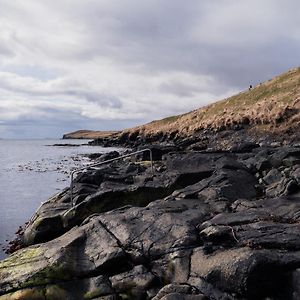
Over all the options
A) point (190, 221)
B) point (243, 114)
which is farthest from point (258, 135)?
point (190, 221)

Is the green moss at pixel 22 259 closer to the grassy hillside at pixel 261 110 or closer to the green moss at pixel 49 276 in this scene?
the green moss at pixel 49 276

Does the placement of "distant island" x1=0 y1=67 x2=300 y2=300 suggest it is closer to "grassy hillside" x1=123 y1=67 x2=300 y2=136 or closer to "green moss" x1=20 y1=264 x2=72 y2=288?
"green moss" x1=20 y1=264 x2=72 y2=288

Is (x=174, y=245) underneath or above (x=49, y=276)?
above

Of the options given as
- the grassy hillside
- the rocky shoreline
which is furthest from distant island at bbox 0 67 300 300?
the grassy hillside

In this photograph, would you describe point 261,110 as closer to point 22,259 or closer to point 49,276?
point 22,259

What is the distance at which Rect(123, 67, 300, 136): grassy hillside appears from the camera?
57.1 meters

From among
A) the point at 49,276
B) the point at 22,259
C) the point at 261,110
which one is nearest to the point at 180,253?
the point at 49,276

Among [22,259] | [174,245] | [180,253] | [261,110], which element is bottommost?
[22,259]

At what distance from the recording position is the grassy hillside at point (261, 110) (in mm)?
57128

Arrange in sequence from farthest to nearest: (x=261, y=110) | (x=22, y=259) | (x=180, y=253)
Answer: (x=261, y=110)
(x=22, y=259)
(x=180, y=253)

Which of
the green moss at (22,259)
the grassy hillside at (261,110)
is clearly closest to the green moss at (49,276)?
the green moss at (22,259)

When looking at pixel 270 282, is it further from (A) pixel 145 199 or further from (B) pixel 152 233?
(A) pixel 145 199

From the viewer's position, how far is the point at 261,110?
64.1 meters

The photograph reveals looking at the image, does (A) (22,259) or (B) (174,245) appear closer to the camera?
(B) (174,245)
